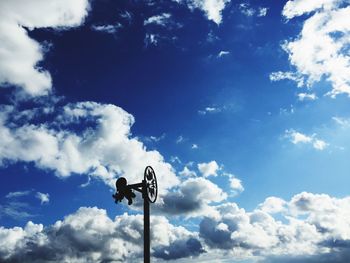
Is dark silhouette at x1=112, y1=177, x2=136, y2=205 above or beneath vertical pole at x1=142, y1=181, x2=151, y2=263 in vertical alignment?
above

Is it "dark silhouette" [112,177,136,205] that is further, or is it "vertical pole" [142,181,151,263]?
"dark silhouette" [112,177,136,205]

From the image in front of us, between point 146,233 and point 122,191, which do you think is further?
point 122,191

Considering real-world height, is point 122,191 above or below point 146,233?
above

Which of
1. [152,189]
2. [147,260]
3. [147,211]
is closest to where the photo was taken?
[147,260]

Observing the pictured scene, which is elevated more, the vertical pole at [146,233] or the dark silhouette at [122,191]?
the dark silhouette at [122,191]

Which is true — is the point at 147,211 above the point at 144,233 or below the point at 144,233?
above

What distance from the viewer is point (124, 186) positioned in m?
15.0

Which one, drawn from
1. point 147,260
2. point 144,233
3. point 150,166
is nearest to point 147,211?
point 144,233

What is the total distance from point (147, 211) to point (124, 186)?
154 centimetres

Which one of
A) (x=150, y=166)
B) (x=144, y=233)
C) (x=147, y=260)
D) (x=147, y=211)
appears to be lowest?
(x=147, y=260)

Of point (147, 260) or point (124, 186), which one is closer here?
point (147, 260)

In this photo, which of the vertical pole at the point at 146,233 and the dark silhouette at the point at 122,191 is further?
the dark silhouette at the point at 122,191

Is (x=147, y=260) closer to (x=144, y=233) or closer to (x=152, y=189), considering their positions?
(x=144, y=233)

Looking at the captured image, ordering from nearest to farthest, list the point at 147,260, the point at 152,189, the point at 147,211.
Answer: the point at 147,260
the point at 147,211
the point at 152,189
